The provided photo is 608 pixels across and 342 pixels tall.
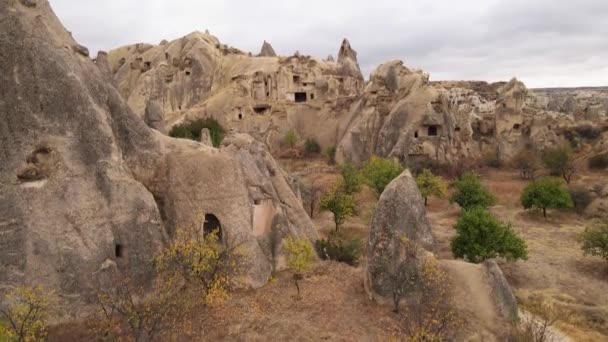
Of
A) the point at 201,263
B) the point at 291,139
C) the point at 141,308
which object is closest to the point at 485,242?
the point at 201,263

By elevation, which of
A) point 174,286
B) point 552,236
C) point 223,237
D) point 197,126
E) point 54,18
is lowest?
point 552,236

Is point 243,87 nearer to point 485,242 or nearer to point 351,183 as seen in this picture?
point 351,183

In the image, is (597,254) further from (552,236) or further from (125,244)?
(125,244)

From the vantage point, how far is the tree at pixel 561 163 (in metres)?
41.4

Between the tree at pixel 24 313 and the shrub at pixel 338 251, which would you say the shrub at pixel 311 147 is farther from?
the tree at pixel 24 313

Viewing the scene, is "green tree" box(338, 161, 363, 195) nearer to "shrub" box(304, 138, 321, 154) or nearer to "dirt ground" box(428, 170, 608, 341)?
"dirt ground" box(428, 170, 608, 341)

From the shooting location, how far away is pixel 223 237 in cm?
1753

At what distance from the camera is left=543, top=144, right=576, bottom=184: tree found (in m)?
41.4

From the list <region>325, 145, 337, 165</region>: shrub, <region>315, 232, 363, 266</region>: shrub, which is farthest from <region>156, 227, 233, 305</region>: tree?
<region>325, 145, 337, 165</region>: shrub

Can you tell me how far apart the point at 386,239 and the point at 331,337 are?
3914 mm

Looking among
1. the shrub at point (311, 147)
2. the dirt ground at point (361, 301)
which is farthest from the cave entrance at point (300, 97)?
the dirt ground at point (361, 301)

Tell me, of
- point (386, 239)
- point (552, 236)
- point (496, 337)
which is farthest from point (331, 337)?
point (552, 236)

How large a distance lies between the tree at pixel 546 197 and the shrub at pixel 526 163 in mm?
11175

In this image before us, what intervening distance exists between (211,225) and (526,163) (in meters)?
35.7
